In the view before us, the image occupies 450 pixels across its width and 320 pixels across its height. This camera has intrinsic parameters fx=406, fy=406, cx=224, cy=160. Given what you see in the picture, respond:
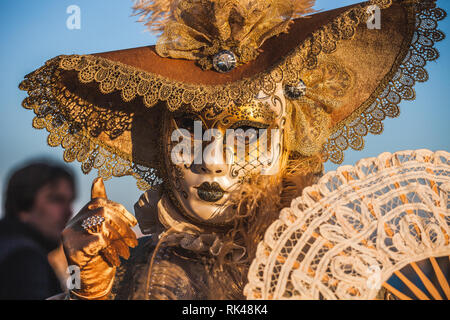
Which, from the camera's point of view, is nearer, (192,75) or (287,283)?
(287,283)

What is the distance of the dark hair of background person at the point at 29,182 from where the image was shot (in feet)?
6.77

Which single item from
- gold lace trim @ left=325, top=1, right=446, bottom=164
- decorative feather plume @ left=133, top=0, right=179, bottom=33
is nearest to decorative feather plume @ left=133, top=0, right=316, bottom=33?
decorative feather plume @ left=133, top=0, right=179, bottom=33

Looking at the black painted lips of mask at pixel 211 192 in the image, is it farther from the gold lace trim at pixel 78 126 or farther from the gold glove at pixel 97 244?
the gold lace trim at pixel 78 126

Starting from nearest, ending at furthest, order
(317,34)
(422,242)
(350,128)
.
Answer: (422,242) → (317,34) → (350,128)

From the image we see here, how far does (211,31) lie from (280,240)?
0.92 meters

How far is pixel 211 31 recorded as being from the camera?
5.47 ft

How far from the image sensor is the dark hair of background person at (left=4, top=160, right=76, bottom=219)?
2.06 meters

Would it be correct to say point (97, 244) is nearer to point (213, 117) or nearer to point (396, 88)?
point (213, 117)

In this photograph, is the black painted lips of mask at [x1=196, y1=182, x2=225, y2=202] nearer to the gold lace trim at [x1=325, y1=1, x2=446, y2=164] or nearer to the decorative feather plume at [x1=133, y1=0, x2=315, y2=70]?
the decorative feather plume at [x1=133, y1=0, x2=315, y2=70]

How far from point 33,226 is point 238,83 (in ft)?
4.19

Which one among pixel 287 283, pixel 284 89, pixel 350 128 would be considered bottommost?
pixel 287 283

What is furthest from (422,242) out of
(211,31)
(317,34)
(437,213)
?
(211,31)

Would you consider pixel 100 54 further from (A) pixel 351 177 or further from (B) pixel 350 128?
(B) pixel 350 128

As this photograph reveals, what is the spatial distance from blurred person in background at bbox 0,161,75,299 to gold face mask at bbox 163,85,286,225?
763 mm
